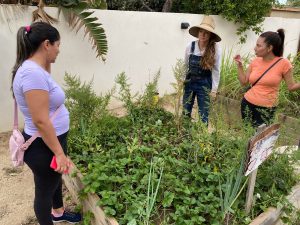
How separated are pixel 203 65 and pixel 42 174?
2484 millimetres

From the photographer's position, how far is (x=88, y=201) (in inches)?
103

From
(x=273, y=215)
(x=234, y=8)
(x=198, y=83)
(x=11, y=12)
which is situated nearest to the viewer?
(x=273, y=215)

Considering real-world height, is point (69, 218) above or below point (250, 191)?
below

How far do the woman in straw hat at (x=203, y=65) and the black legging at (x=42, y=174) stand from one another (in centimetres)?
198

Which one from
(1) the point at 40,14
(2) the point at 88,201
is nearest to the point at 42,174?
(2) the point at 88,201

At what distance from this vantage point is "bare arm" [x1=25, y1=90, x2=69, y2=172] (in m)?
1.80

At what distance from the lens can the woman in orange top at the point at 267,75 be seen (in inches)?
127

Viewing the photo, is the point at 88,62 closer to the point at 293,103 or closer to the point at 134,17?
the point at 134,17

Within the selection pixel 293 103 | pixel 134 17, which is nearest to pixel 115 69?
pixel 134 17

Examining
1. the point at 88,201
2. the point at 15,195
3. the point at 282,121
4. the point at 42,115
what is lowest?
the point at 15,195

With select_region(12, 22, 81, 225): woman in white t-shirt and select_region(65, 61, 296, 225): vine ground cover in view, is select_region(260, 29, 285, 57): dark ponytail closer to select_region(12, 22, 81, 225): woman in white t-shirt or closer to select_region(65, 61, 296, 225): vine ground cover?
select_region(65, 61, 296, 225): vine ground cover

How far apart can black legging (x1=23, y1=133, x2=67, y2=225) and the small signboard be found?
1.35 m

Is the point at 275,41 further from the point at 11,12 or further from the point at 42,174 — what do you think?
the point at 11,12

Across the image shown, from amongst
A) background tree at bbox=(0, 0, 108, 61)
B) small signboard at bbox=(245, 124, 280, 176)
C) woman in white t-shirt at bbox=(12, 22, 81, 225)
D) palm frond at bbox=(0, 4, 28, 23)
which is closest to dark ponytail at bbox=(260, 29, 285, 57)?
small signboard at bbox=(245, 124, 280, 176)
